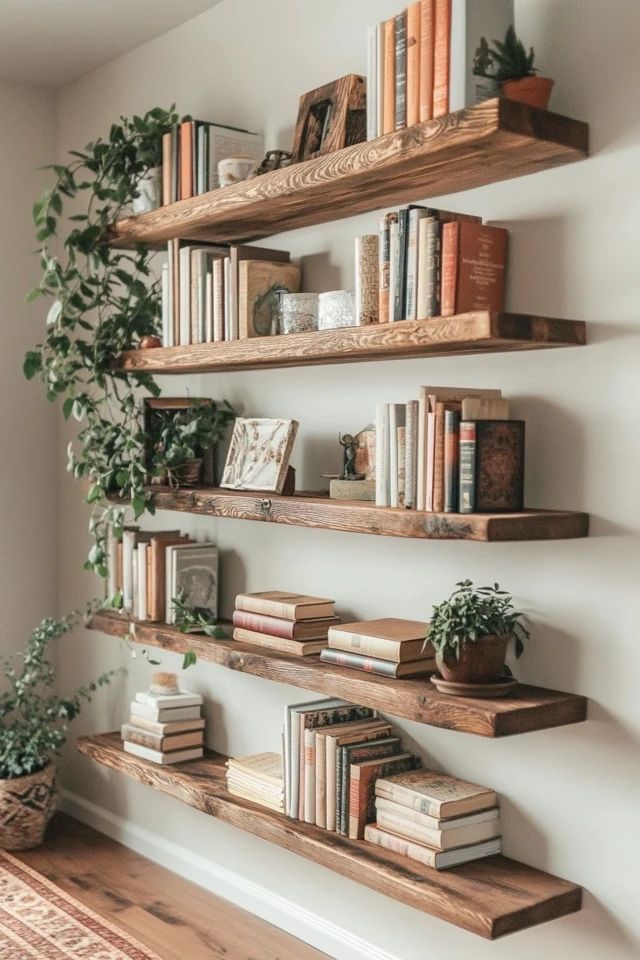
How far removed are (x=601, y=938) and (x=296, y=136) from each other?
1837 millimetres

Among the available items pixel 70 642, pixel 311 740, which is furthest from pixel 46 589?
pixel 311 740

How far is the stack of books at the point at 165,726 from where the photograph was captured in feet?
10.1

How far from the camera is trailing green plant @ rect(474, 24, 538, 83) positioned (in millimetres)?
2057

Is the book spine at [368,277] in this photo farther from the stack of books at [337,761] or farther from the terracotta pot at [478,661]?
the stack of books at [337,761]

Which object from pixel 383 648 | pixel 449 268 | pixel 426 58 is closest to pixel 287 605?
pixel 383 648

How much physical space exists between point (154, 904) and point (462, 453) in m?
1.74

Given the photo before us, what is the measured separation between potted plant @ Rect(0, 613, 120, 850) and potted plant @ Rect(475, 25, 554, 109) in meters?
2.25

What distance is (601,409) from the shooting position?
83.4 inches

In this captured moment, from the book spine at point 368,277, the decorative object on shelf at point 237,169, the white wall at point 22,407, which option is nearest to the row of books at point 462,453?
the book spine at point 368,277

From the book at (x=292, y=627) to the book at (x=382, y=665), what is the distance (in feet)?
0.54

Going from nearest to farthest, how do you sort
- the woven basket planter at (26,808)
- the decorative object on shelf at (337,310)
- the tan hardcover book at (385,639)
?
the tan hardcover book at (385,639) → the decorative object on shelf at (337,310) → the woven basket planter at (26,808)

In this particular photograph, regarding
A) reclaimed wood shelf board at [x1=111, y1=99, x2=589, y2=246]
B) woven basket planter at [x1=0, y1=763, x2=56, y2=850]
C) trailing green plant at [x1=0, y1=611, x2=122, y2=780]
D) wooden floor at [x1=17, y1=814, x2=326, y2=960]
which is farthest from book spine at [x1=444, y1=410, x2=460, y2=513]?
woven basket planter at [x1=0, y1=763, x2=56, y2=850]

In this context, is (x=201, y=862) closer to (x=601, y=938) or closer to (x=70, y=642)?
(x=70, y=642)

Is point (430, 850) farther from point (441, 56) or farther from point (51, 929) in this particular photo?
point (441, 56)
